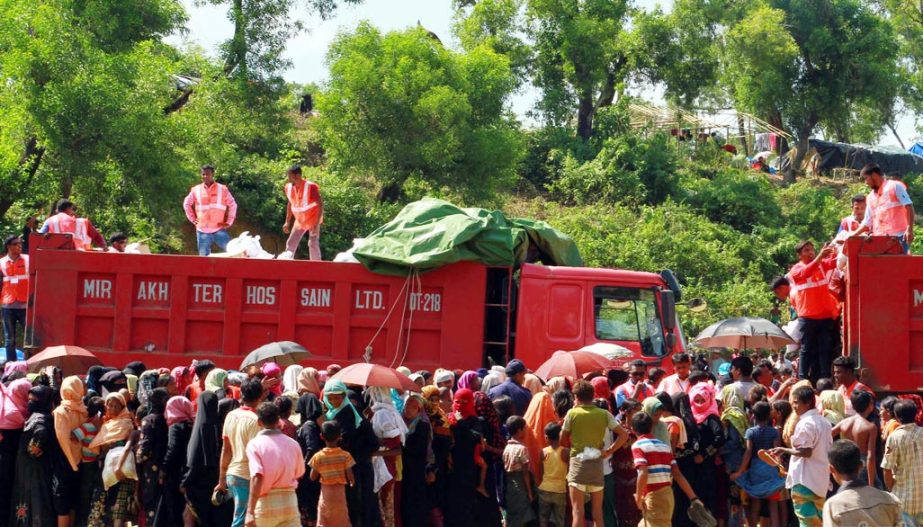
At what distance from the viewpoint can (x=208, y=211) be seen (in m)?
14.0

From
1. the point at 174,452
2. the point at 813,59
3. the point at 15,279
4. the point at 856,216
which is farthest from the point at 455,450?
the point at 813,59

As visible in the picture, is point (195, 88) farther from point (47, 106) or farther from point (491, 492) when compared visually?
point (491, 492)

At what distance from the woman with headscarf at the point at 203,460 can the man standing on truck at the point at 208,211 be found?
5432 millimetres

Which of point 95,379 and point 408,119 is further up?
point 408,119

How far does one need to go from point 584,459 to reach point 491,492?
1107mm

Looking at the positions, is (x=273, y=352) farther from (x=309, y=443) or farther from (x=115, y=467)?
(x=309, y=443)

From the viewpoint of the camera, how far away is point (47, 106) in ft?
60.5

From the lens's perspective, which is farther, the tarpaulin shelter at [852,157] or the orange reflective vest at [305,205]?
the tarpaulin shelter at [852,157]

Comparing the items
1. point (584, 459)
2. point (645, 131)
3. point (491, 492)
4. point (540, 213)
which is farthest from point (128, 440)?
point (645, 131)

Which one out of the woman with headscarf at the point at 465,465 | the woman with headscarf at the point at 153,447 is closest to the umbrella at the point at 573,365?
the woman with headscarf at the point at 465,465

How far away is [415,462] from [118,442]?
232 cm

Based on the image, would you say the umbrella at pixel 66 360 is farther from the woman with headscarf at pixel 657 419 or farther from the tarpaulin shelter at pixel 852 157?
the tarpaulin shelter at pixel 852 157

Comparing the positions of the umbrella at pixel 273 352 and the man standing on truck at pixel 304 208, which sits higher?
the man standing on truck at pixel 304 208

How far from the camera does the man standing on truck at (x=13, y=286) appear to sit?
43.3 ft
